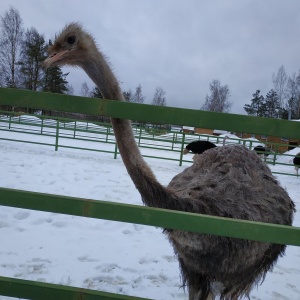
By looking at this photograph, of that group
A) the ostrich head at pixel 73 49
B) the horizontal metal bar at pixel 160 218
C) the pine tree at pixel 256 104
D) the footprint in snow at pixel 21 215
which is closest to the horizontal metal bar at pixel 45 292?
the horizontal metal bar at pixel 160 218

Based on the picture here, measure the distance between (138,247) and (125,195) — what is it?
173 cm

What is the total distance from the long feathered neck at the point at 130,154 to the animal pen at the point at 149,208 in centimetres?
61

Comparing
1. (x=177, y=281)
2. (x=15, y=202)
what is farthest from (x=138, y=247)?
(x=15, y=202)

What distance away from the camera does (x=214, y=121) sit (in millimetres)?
944

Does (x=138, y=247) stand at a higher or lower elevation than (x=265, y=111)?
lower

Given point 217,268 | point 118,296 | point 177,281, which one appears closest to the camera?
point 118,296

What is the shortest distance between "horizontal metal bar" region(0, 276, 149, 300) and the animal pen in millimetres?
328

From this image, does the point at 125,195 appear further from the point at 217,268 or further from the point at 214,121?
the point at 214,121

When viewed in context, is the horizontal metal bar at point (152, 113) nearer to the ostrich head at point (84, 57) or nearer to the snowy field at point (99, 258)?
the ostrich head at point (84, 57)

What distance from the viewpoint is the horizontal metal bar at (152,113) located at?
94 centimetres

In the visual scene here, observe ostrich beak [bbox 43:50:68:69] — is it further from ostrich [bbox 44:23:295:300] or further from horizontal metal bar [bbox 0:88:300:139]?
horizontal metal bar [bbox 0:88:300:139]

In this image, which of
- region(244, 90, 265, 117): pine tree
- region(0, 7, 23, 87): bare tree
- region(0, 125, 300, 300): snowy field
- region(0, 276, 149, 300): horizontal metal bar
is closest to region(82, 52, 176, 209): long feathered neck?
region(0, 276, 149, 300): horizontal metal bar

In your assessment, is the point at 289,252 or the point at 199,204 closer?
the point at 199,204

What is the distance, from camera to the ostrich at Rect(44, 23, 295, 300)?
1.63 m
